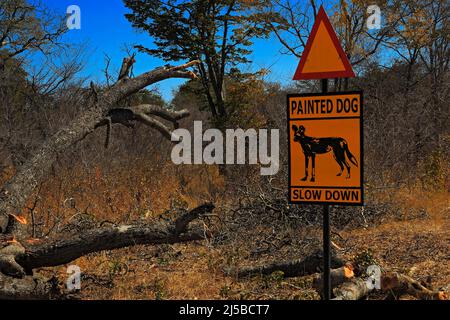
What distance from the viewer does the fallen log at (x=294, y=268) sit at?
4922 millimetres

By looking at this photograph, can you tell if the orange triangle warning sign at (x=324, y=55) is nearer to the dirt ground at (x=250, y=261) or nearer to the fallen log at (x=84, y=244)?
the dirt ground at (x=250, y=261)

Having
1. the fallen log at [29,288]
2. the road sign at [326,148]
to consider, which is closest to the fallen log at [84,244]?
the fallen log at [29,288]

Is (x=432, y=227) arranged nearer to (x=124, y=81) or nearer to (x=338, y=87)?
(x=124, y=81)

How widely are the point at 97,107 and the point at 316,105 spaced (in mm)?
4048

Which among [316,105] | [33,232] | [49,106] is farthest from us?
[49,106]

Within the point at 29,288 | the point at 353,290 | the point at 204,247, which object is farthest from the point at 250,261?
the point at 29,288

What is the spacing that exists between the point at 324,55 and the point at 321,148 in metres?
0.61

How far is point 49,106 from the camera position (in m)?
12.0

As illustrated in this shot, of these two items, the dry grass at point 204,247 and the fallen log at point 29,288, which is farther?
the dry grass at point 204,247

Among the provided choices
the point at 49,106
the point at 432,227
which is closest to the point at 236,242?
the point at 432,227

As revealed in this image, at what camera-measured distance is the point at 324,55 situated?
9.96 feet

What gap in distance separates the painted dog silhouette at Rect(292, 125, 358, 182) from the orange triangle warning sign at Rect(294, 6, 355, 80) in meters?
0.39

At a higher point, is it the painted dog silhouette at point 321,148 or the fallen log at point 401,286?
the painted dog silhouette at point 321,148

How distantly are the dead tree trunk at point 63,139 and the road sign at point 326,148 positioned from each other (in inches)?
127
